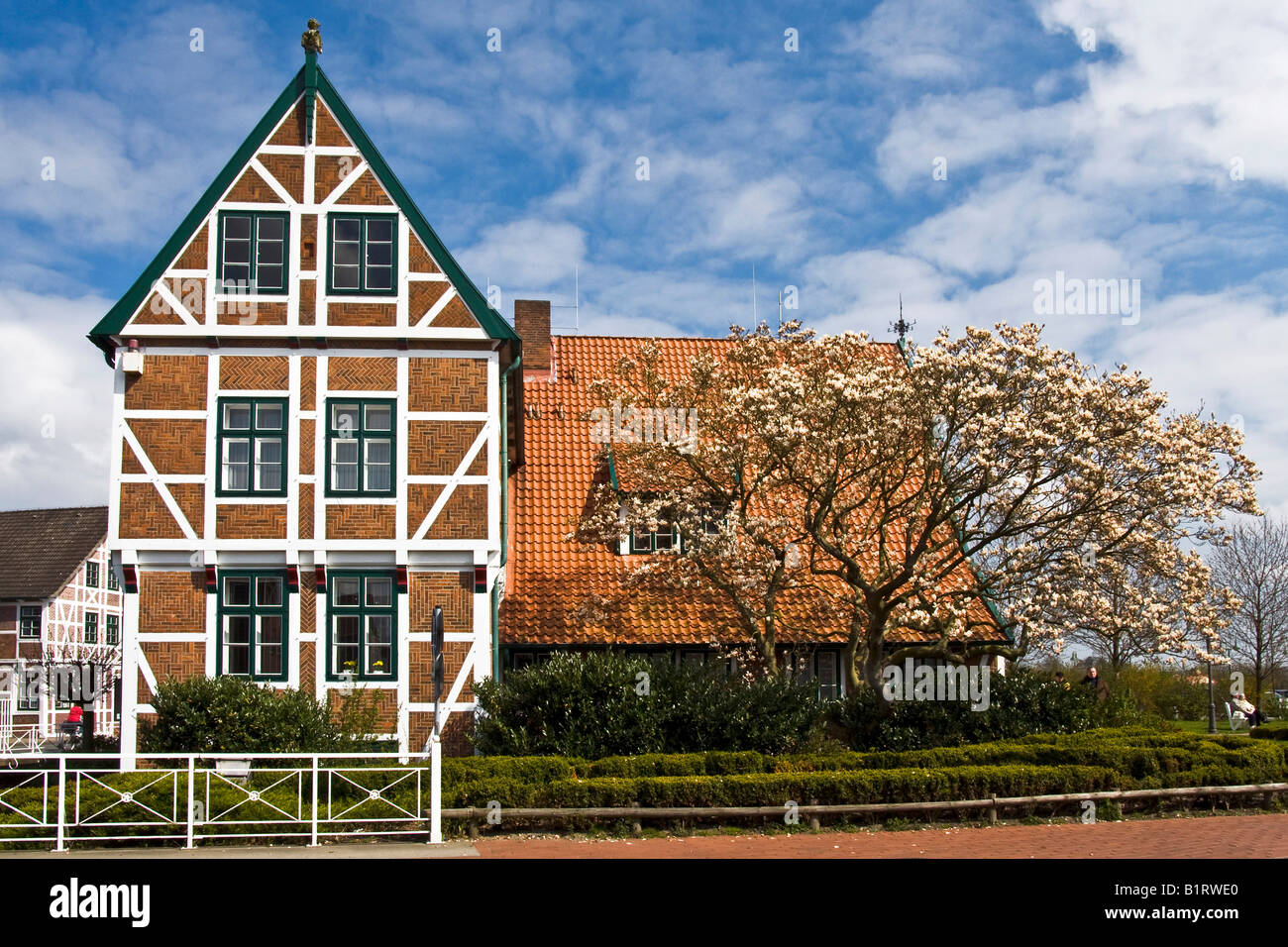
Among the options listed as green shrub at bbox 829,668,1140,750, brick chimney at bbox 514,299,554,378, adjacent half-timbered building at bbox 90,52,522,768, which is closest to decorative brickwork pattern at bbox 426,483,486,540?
adjacent half-timbered building at bbox 90,52,522,768

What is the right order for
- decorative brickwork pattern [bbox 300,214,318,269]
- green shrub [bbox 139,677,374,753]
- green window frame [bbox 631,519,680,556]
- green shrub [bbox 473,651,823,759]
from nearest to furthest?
green shrub [bbox 139,677,374,753] → green shrub [bbox 473,651,823,759] → decorative brickwork pattern [bbox 300,214,318,269] → green window frame [bbox 631,519,680,556]

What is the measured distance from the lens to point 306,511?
20.1 m

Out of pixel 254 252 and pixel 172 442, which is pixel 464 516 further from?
pixel 254 252

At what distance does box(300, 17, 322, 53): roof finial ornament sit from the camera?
21000 millimetres

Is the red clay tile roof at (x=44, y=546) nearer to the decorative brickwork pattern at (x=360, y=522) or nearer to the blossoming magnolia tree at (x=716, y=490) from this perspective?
the decorative brickwork pattern at (x=360, y=522)

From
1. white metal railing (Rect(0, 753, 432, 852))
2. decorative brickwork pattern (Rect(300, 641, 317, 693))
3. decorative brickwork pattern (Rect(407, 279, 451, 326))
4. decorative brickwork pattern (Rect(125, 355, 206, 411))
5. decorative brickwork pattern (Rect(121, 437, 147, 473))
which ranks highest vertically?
decorative brickwork pattern (Rect(407, 279, 451, 326))

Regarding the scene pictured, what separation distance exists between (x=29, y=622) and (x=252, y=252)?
3132 centimetres

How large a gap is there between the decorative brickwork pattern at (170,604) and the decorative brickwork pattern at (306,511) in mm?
1837

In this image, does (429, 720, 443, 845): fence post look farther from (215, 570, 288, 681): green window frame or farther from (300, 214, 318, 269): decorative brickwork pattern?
(300, 214, 318, 269): decorative brickwork pattern

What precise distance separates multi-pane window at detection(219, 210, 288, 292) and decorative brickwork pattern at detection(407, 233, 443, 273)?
7.06 ft

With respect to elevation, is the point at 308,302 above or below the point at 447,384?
above

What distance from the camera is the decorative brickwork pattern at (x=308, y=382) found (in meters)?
20.4

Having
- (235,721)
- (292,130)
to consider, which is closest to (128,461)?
(235,721)
